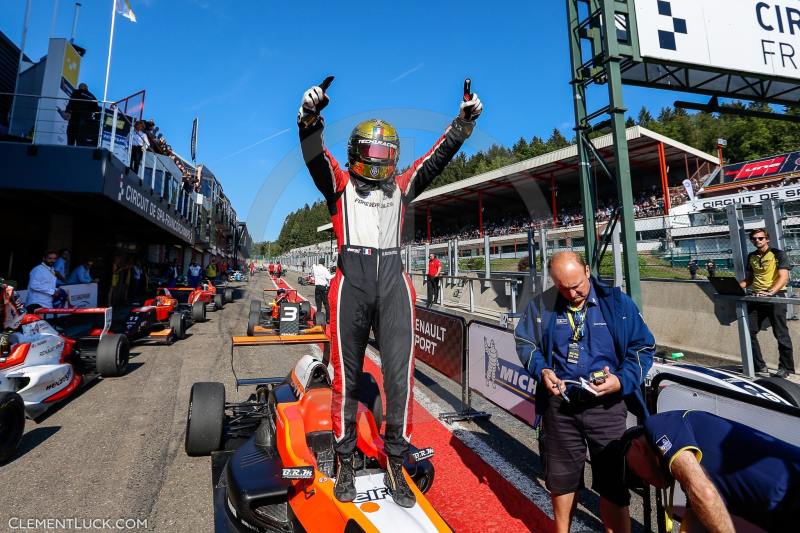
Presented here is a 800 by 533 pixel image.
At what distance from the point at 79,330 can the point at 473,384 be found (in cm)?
770

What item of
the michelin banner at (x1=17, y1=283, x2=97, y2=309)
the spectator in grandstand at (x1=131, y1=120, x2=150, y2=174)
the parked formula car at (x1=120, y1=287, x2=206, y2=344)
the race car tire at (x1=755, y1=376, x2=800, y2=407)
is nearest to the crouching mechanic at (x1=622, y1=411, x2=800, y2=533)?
the race car tire at (x1=755, y1=376, x2=800, y2=407)

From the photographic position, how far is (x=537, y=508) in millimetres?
2629

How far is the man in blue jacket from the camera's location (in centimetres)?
201

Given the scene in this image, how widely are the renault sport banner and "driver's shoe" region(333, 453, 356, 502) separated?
7.71m

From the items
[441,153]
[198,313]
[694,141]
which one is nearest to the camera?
[441,153]

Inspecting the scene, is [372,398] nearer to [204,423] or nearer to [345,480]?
[345,480]

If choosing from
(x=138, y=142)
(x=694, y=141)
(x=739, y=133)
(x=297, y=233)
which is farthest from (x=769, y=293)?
(x=297, y=233)

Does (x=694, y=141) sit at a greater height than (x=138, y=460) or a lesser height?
greater

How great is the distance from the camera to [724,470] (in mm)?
1371

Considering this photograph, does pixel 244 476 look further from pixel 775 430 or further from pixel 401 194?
pixel 775 430

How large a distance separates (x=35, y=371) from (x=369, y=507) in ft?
13.8

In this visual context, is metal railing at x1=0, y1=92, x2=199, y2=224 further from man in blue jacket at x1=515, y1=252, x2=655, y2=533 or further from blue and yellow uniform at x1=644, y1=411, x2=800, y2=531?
blue and yellow uniform at x1=644, y1=411, x2=800, y2=531

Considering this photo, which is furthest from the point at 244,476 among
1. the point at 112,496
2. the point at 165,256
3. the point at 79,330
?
the point at 165,256

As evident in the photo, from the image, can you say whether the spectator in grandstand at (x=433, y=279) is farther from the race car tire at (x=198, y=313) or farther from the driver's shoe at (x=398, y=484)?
the driver's shoe at (x=398, y=484)
